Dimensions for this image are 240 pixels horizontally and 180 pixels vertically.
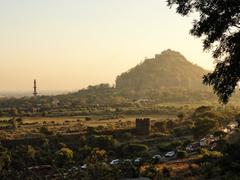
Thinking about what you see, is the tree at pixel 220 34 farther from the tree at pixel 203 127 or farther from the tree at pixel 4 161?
the tree at pixel 203 127

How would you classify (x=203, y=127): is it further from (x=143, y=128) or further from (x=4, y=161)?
(x=4, y=161)

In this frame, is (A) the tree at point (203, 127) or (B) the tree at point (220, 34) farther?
(A) the tree at point (203, 127)

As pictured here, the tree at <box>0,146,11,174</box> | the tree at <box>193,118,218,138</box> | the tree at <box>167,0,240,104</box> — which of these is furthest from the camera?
the tree at <box>193,118,218,138</box>

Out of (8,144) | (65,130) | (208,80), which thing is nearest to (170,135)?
(65,130)

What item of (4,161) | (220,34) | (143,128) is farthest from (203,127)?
(220,34)

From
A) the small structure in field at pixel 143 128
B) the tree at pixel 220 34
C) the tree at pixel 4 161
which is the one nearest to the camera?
the tree at pixel 220 34

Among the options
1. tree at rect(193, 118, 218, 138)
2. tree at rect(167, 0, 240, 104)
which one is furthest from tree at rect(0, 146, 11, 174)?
tree at rect(193, 118, 218, 138)

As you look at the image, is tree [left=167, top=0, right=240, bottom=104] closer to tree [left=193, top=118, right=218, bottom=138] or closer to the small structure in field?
tree [left=193, top=118, right=218, bottom=138]

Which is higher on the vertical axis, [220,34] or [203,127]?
[220,34]

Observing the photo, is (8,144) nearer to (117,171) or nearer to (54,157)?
(54,157)

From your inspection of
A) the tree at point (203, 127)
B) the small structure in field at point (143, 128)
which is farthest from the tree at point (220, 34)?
the small structure in field at point (143, 128)

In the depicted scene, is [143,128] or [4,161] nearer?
[4,161]

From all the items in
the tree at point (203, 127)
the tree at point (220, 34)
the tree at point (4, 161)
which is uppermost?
the tree at point (220, 34)

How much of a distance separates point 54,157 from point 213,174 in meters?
37.0
